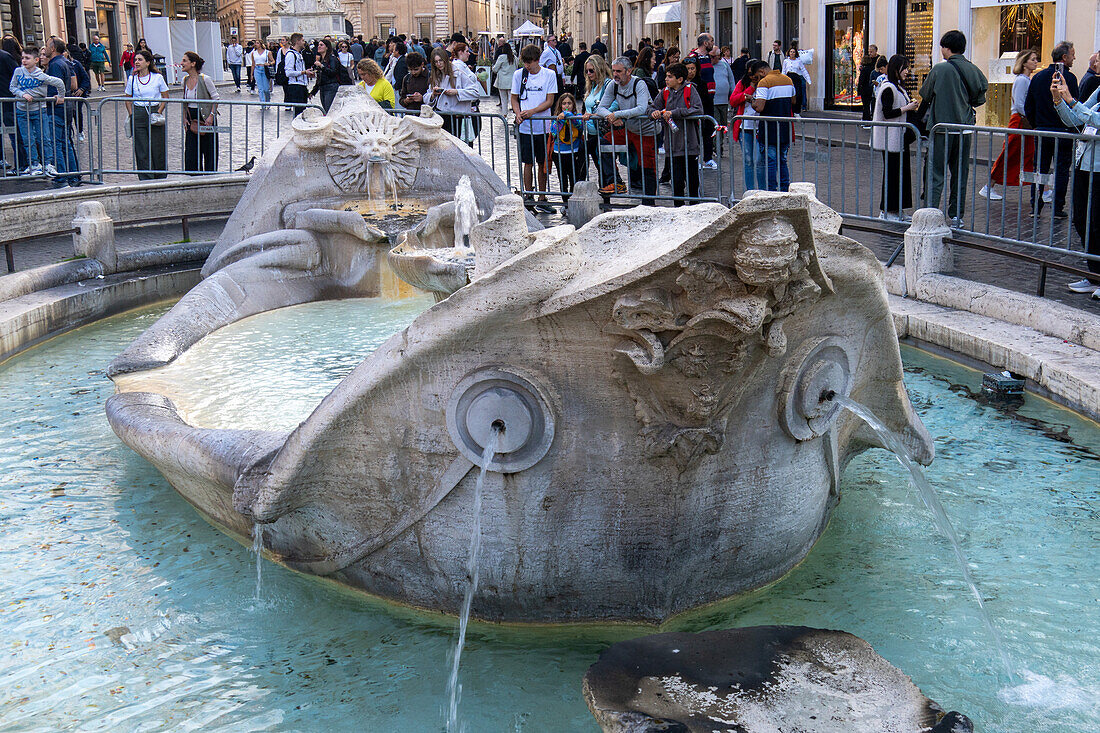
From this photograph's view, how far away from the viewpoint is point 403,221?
24.4 ft

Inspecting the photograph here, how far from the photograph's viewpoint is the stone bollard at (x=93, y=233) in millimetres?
8469

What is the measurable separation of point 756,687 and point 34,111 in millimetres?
12486

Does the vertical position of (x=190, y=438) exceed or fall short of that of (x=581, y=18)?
it falls short

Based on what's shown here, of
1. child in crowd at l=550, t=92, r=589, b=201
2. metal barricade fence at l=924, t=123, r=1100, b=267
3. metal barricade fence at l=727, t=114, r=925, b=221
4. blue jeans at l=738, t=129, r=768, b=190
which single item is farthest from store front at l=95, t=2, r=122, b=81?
metal barricade fence at l=924, t=123, r=1100, b=267

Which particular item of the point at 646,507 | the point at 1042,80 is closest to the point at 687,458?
the point at 646,507

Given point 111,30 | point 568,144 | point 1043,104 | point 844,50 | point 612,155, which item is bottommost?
point 612,155

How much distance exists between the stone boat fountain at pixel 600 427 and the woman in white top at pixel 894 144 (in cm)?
501

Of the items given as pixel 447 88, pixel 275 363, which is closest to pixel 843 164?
pixel 275 363

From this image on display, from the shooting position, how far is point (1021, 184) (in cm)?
716

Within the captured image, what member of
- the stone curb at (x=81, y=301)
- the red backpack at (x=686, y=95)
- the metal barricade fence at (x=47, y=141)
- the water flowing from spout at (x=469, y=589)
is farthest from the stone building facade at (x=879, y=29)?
the water flowing from spout at (x=469, y=589)

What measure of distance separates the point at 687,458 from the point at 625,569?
1.39ft

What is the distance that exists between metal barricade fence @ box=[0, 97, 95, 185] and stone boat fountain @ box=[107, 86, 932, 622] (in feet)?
29.4

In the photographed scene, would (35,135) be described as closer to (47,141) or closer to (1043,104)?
(47,141)

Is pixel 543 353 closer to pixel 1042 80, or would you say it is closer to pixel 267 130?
pixel 1042 80
